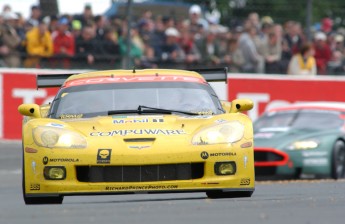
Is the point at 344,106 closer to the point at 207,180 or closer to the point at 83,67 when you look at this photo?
the point at 83,67

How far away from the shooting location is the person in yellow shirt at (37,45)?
747 inches

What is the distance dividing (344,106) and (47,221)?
34.3 ft

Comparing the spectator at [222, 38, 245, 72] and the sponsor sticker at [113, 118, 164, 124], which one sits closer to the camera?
the sponsor sticker at [113, 118, 164, 124]

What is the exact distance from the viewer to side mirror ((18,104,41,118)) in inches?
388

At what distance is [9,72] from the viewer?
62.1ft

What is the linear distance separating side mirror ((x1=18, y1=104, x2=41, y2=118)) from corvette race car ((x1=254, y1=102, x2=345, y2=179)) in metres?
5.81

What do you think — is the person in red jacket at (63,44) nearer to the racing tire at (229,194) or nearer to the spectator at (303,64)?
the spectator at (303,64)

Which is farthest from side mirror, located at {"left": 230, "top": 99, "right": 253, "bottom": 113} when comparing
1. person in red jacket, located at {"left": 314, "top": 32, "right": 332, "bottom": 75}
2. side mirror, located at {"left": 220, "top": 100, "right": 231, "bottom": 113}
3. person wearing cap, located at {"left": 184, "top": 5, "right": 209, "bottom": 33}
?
person in red jacket, located at {"left": 314, "top": 32, "right": 332, "bottom": 75}

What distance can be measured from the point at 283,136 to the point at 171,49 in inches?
202

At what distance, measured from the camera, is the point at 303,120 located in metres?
16.3

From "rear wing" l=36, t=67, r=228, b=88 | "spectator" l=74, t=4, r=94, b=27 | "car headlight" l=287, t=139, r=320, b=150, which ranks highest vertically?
"spectator" l=74, t=4, r=94, b=27

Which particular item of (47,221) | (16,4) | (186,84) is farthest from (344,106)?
(47,221)

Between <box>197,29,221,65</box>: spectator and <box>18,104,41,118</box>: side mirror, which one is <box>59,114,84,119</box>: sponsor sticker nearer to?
<box>18,104,41,118</box>: side mirror

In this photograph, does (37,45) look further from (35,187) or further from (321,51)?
(35,187)
